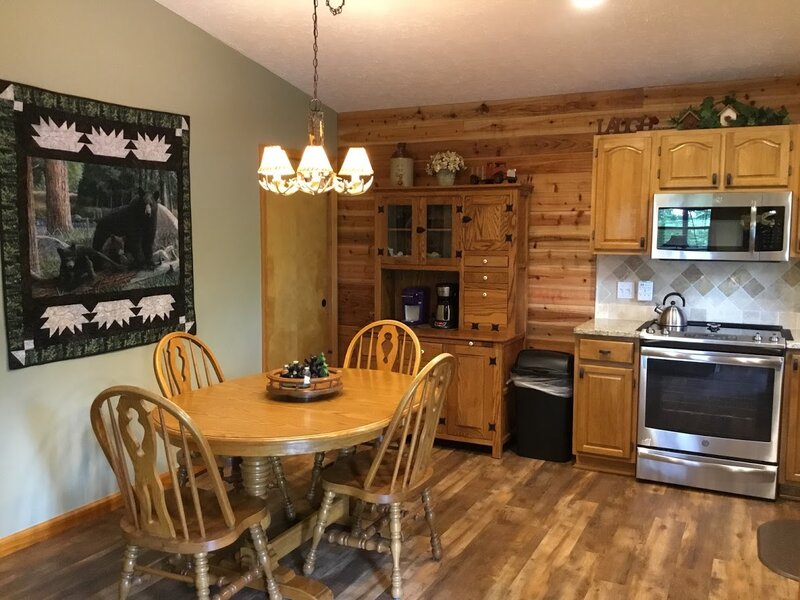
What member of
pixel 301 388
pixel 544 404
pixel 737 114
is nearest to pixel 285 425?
pixel 301 388

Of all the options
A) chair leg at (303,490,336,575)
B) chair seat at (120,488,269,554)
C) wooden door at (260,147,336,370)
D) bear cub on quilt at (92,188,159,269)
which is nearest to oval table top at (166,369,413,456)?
chair seat at (120,488,269,554)

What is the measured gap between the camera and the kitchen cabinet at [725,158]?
3689mm

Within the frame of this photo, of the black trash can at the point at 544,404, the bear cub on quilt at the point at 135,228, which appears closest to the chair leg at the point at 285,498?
the bear cub on quilt at the point at 135,228

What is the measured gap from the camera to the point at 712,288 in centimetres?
419

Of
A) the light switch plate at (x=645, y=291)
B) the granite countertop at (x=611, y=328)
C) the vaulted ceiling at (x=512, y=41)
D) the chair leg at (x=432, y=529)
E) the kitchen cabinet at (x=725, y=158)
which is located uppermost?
the vaulted ceiling at (x=512, y=41)

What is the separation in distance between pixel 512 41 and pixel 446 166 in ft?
3.60

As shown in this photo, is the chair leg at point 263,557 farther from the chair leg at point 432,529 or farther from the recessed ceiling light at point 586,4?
the recessed ceiling light at point 586,4

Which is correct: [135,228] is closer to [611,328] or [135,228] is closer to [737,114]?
[611,328]

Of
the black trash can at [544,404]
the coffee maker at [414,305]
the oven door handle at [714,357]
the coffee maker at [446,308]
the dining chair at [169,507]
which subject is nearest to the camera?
the dining chair at [169,507]

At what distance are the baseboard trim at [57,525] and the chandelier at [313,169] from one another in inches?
76.6

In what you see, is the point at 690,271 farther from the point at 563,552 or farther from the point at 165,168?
the point at 165,168

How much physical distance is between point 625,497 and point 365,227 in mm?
2728

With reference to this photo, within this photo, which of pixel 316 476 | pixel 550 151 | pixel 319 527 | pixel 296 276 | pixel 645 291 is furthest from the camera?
pixel 296 276

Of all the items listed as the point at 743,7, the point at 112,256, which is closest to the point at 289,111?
the point at 112,256
